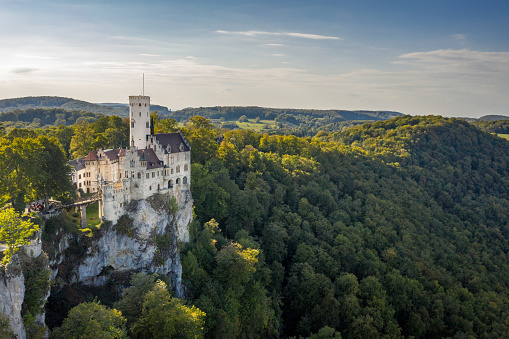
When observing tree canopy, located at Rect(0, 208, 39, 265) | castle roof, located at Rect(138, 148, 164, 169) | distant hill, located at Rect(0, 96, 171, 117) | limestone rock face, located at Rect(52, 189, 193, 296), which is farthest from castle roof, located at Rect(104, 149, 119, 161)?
distant hill, located at Rect(0, 96, 171, 117)

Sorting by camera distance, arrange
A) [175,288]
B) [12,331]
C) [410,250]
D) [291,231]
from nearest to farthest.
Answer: [12,331]
[175,288]
[291,231]
[410,250]

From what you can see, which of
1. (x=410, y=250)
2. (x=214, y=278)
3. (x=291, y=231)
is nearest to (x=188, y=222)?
(x=214, y=278)

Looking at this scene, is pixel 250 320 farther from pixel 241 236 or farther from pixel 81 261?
pixel 81 261

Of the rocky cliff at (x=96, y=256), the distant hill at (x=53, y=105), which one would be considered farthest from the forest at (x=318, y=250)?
the distant hill at (x=53, y=105)

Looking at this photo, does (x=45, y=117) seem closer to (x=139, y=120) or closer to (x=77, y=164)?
(x=77, y=164)

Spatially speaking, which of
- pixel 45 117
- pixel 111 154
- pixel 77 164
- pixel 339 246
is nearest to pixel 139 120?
pixel 111 154

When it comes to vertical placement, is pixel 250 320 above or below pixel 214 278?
below

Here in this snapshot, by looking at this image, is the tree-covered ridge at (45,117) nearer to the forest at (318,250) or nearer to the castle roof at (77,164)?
the forest at (318,250)

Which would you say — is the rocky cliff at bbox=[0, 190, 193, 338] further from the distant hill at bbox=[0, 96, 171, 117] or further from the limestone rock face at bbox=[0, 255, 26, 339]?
the distant hill at bbox=[0, 96, 171, 117]
